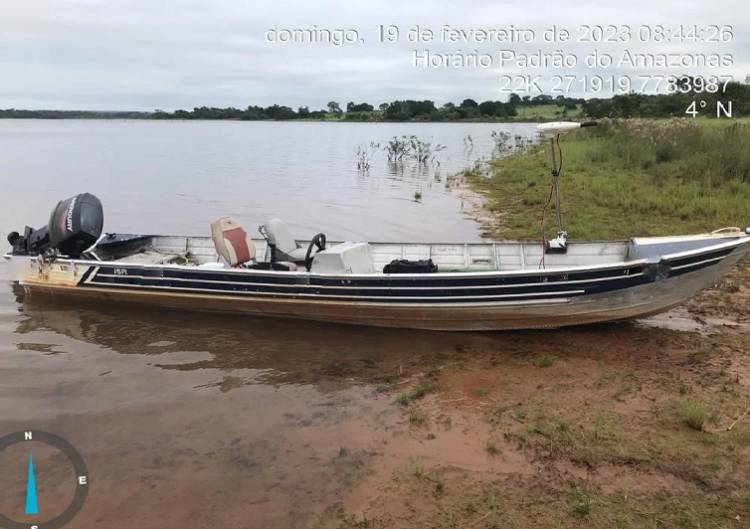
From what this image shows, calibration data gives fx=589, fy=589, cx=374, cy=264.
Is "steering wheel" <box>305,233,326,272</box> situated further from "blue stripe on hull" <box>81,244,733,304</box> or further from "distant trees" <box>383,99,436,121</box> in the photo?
"distant trees" <box>383,99,436,121</box>

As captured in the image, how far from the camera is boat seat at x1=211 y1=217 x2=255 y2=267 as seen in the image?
9.27 metres

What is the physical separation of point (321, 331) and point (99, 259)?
14.6 ft

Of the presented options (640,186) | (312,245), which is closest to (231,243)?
(312,245)

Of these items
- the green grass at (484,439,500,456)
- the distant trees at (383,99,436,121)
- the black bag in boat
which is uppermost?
the distant trees at (383,99,436,121)

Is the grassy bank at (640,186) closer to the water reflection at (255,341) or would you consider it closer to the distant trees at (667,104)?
the water reflection at (255,341)

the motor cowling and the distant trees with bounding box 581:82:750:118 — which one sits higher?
the distant trees with bounding box 581:82:750:118

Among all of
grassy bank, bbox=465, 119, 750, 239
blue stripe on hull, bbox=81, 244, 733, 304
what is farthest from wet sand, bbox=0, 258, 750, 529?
grassy bank, bbox=465, 119, 750, 239

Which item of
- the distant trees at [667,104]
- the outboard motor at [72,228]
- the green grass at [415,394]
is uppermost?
the distant trees at [667,104]

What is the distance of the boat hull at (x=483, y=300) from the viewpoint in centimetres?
766

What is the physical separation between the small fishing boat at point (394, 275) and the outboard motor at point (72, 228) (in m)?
0.02

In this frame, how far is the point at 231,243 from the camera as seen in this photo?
9.37 metres

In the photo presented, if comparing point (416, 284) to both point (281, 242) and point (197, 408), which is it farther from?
point (197, 408)

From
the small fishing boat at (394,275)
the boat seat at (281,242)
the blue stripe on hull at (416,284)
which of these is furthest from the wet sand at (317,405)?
the boat seat at (281,242)

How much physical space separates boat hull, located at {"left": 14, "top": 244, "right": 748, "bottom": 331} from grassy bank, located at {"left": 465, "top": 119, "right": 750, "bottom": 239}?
15.7ft
